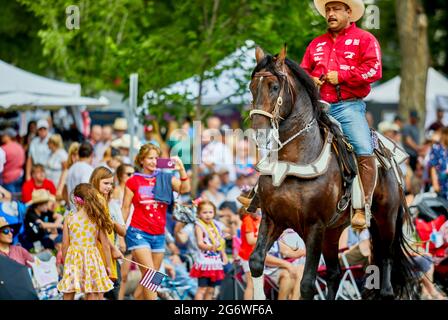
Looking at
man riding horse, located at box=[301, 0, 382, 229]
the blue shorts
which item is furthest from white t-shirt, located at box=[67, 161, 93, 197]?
man riding horse, located at box=[301, 0, 382, 229]

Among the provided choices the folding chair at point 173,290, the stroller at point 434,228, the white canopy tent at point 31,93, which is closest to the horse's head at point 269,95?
the folding chair at point 173,290

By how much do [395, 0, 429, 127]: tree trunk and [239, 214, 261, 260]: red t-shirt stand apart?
12560 mm

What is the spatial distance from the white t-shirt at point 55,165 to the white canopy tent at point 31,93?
944 millimetres

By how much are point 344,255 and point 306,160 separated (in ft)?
13.7

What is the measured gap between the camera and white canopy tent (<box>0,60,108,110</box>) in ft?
57.2

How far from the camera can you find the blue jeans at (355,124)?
10.3 metres

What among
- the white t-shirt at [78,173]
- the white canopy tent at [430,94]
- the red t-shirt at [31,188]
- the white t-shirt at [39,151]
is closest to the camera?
the white t-shirt at [78,173]

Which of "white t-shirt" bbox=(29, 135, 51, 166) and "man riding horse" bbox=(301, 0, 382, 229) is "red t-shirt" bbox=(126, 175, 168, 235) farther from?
"white t-shirt" bbox=(29, 135, 51, 166)

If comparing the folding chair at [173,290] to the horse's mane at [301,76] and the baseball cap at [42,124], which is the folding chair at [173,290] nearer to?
the horse's mane at [301,76]

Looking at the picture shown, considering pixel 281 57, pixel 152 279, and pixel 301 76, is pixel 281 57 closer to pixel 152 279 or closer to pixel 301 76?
pixel 301 76

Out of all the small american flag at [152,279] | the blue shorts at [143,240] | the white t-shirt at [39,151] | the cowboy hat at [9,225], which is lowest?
Answer: the small american flag at [152,279]

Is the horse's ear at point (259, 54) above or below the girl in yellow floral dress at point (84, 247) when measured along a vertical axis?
above

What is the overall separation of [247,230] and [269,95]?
4051 millimetres

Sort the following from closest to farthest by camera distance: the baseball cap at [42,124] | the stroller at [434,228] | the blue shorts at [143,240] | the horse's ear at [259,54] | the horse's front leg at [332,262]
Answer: the horse's ear at [259,54] → the horse's front leg at [332,262] → the blue shorts at [143,240] → the stroller at [434,228] → the baseball cap at [42,124]
